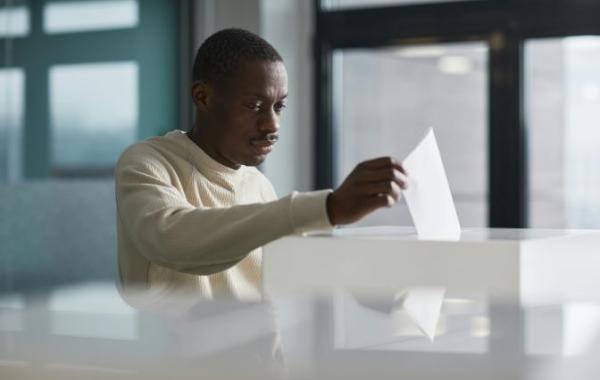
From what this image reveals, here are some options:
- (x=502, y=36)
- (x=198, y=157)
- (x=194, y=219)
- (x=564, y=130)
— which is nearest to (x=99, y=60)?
(x=502, y=36)

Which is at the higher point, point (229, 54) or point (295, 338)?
point (229, 54)

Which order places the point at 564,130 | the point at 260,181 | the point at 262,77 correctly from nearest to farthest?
the point at 262,77, the point at 260,181, the point at 564,130

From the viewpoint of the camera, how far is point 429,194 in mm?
806

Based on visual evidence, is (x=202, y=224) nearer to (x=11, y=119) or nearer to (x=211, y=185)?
(x=211, y=185)

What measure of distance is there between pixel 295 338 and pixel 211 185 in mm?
986

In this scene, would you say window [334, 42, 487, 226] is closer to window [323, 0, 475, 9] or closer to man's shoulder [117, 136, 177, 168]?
window [323, 0, 475, 9]

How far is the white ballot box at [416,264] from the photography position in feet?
2.32

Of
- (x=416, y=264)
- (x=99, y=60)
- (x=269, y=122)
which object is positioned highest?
(x=99, y=60)

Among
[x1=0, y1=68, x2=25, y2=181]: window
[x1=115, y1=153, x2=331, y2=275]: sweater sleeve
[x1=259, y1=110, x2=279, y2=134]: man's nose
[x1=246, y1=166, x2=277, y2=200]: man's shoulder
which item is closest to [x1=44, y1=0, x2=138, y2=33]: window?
[x1=0, y1=68, x2=25, y2=181]: window

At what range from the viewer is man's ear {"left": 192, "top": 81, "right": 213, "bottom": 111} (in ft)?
3.95

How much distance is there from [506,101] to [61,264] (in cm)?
181

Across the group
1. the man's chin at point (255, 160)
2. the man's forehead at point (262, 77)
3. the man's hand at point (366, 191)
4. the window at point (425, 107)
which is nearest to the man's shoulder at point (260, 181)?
the man's chin at point (255, 160)

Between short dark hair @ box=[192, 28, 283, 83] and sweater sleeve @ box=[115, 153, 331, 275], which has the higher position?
short dark hair @ box=[192, 28, 283, 83]

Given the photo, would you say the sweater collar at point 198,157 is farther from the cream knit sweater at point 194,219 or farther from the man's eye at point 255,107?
the man's eye at point 255,107
